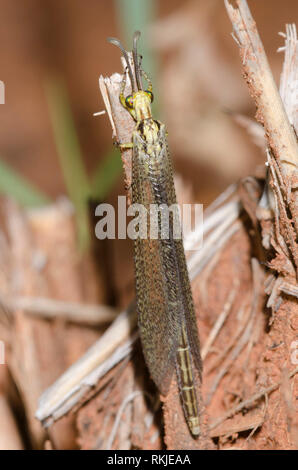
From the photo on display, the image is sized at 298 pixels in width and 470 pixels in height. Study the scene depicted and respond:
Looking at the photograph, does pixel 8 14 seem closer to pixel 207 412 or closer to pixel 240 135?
pixel 240 135

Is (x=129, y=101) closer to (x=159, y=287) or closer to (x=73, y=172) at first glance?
(x=159, y=287)

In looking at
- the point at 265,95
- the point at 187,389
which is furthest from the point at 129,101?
the point at 187,389

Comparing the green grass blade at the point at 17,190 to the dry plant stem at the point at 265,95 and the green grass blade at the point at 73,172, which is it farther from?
the dry plant stem at the point at 265,95

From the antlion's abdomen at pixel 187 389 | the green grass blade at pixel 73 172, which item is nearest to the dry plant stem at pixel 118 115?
the antlion's abdomen at pixel 187 389

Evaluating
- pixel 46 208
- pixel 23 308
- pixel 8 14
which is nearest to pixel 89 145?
pixel 8 14

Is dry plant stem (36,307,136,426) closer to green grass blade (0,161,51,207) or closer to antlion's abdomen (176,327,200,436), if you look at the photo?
antlion's abdomen (176,327,200,436)

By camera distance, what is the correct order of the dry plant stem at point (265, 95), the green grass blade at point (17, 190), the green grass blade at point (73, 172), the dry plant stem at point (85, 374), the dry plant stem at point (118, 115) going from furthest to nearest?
1. the green grass blade at point (73, 172)
2. the green grass blade at point (17, 190)
3. the dry plant stem at point (85, 374)
4. the dry plant stem at point (118, 115)
5. the dry plant stem at point (265, 95)

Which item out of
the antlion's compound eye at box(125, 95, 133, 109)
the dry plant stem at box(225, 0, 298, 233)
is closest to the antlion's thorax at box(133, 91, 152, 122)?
the antlion's compound eye at box(125, 95, 133, 109)
